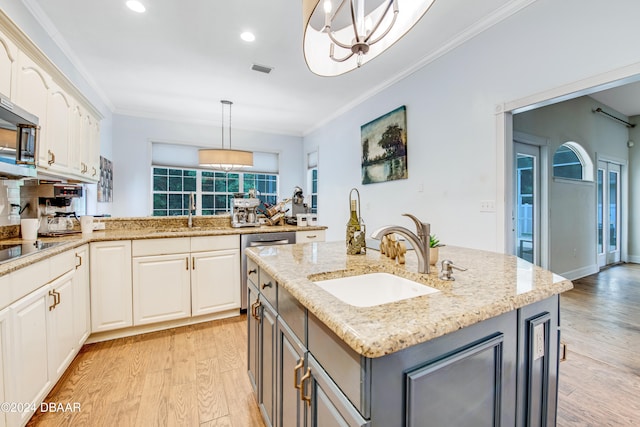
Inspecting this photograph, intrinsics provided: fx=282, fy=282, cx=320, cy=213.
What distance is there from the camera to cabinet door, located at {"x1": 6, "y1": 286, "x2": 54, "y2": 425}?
130cm

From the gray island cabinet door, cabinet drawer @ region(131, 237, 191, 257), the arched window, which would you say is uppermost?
the arched window

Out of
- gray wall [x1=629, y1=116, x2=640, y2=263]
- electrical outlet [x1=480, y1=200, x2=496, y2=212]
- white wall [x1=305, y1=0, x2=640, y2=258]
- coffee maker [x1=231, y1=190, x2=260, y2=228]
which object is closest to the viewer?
white wall [x1=305, y1=0, x2=640, y2=258]

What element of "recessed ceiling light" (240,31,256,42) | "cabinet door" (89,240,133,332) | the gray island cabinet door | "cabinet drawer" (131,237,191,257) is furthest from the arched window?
"cabinet door" (89,240,133,332)

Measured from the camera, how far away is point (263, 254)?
1540mm

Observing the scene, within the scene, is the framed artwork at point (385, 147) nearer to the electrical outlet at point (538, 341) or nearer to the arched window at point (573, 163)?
the arched window at point (573, 163)

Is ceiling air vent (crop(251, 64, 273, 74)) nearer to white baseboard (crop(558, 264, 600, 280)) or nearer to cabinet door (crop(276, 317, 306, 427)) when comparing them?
cabinet door (crop(276, 317, 306, 427))

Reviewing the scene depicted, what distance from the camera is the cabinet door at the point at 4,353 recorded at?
1.21 metres

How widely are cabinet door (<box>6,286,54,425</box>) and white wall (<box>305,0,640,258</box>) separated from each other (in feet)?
10.6

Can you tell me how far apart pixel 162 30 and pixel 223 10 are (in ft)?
2.37

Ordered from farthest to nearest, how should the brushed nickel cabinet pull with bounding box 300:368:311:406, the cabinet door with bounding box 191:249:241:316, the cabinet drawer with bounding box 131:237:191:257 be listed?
1. the cabinet door with bounding box 191:249:241:316
2. the cabinet drawer with bounding box 131:237:191:257
3. the brushed nickel cabinet pull with bounding box 300:368:311:406

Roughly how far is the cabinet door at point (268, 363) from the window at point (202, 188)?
4777 mm

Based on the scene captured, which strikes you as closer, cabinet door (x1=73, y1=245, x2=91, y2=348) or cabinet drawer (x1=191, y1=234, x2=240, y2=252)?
cabinet door (x1=73, y1=245, x2=91, y2=348)

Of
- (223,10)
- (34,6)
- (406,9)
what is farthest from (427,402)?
(34,6)

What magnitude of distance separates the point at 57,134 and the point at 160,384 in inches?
79.0
